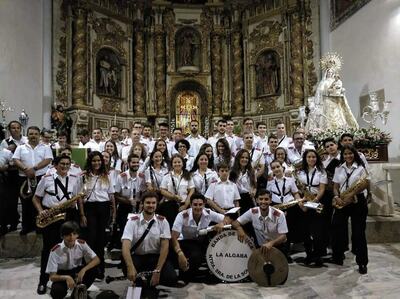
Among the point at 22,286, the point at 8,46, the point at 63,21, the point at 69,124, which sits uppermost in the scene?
the point at 63,21

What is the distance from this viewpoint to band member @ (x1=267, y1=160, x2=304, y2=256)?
5.54 metres

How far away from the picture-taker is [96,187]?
4.75 metres

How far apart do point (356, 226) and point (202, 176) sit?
7.29ft

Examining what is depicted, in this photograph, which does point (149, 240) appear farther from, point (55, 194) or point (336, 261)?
point (336, 261)

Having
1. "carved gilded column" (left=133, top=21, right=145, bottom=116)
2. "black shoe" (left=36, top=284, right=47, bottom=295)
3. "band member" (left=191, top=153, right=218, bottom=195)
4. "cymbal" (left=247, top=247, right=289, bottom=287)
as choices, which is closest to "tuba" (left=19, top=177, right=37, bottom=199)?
"black shoe" (left=36, top=284, right=47, bottom=295)

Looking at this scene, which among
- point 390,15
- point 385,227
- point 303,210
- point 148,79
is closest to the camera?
point 303,210

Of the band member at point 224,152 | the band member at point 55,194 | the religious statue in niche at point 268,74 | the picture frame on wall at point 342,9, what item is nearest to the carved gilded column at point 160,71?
the religious statue in niche at point 268,74

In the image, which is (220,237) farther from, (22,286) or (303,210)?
(22,286)

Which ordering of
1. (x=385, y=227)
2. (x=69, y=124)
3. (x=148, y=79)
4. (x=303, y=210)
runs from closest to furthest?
1. (x=303, y=210)
2. (x=385, y=227)
3. (x=69, y=124)
4. (x=148, y=79)

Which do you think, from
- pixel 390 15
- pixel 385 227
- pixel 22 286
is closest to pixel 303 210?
pixel 385 227

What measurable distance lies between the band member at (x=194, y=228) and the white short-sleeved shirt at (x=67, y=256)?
1.13 meters

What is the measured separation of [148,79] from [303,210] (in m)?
13.2

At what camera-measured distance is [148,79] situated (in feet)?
56.7

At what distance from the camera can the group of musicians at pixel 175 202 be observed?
4199 mm
